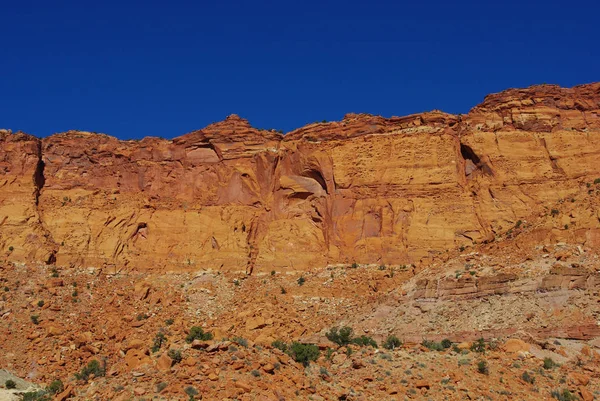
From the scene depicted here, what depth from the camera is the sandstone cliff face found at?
50250 mm

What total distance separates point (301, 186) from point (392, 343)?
22.0 metres

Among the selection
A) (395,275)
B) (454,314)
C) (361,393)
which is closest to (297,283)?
(395,275)

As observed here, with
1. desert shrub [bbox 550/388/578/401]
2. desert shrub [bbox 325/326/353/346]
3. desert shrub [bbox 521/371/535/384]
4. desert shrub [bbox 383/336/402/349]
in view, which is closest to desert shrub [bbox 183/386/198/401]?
desert shrub [bbox 521/371/535/384]

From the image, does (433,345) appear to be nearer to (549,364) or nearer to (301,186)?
(549,364)

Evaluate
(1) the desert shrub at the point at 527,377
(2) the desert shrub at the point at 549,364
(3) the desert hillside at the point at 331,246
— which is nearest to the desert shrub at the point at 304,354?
(3) the desert hillside at the point at 331,246

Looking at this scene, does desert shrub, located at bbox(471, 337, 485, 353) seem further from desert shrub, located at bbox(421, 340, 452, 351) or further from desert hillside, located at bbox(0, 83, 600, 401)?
desert shrub, located at bbox(421, 340, 452, 351)

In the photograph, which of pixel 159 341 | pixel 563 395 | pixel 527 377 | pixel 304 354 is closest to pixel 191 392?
pixel 304 354

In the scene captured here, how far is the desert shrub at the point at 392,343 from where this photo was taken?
34.4m

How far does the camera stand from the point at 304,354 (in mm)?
28203

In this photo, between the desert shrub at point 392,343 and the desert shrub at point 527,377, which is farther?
the desert shrub at point 392,343

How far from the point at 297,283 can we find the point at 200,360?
25.3 m

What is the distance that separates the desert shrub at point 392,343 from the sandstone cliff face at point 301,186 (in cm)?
1281

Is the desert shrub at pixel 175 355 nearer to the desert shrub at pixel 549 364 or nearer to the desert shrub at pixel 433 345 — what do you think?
the desert shrub at pixel 433 345

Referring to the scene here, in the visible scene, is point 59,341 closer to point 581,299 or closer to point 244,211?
point 244,211
